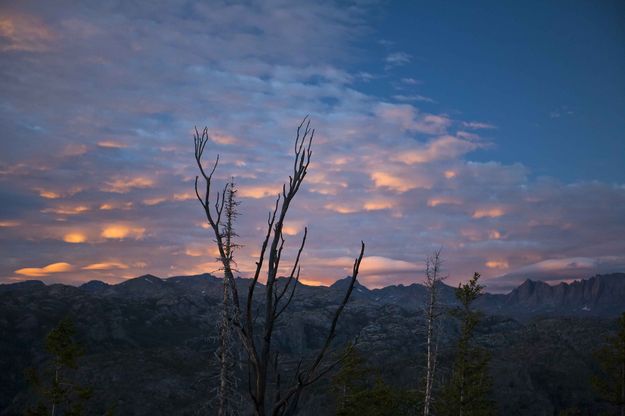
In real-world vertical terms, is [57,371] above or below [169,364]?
above

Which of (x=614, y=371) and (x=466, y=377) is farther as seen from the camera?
(x=614, y=371)

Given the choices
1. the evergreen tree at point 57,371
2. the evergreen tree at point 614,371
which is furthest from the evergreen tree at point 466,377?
the evergreen tree at point 57,371

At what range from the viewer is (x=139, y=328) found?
18438 cm

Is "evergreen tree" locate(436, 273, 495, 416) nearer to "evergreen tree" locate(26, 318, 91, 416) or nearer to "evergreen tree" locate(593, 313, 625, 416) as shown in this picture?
"evergreen tree" locate(593, 313, 625, 416)

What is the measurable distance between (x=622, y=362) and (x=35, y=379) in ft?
129

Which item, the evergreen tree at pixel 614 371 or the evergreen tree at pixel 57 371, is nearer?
the evergreen tree at pixel 57 371

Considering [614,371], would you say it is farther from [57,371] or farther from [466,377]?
[57,371]

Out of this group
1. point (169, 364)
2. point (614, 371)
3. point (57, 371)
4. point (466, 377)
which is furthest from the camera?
point (169, 364)

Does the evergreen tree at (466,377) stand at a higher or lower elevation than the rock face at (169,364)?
higher

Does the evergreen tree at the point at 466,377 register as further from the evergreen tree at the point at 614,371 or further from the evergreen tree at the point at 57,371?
the evergreen tree at the point at 57,371

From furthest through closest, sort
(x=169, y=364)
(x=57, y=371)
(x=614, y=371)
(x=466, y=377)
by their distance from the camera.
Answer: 1. (x=169, y=364)
2. (x=614, y=371)
3. (x=466, y=377)
4. (x=57, y=371)

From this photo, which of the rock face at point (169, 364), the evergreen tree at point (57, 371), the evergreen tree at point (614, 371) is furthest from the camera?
the rock face at point (169, 364)

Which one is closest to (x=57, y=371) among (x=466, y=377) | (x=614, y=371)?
(x=466, y=377)

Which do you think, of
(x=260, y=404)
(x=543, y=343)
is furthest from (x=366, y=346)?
(x=260, y=404)
